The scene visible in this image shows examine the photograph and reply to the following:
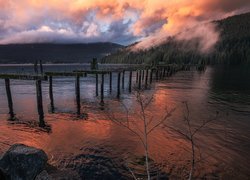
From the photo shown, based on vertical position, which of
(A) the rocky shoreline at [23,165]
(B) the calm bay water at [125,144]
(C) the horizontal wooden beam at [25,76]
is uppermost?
(C) the horizontal wooden beam at [25,76]

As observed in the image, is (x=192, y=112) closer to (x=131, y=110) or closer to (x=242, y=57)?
(x=131, y=110)

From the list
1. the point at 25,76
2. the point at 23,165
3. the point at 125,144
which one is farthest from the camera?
the point at 25,76

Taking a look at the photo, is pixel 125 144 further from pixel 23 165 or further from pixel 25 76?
pixel 25 76

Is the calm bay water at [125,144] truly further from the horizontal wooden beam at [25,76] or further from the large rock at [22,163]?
the horizontal wooden beam at [25,76]

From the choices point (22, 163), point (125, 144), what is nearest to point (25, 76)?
point (125, 144)

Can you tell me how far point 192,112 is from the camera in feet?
97.2

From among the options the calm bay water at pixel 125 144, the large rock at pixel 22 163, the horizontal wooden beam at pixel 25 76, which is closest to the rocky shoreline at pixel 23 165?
the large rock at pixel 22 163

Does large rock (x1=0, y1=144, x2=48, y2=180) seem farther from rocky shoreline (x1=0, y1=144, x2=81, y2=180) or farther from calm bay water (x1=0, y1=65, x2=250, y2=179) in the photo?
calm bay water (x1=0, y1=65, x2=250, y2=179)

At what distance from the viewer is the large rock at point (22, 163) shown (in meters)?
12.8

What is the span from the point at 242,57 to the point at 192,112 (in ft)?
588

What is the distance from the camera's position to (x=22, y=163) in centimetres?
1283

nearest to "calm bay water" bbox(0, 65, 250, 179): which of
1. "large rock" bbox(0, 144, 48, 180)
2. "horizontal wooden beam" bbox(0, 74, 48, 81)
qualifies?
"large rock" bbox(0, 144, 48, 180)

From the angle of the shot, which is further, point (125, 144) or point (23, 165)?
point (125, 144)

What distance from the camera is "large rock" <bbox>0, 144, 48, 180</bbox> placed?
12.8 meters
